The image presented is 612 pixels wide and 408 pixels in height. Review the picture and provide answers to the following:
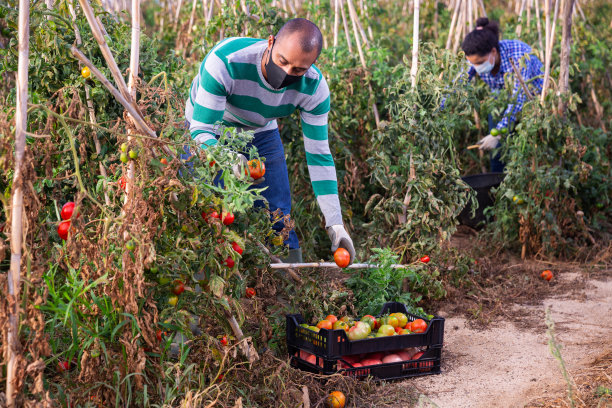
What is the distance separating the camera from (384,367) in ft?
8.08

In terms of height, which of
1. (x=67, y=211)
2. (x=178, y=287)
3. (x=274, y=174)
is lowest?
(x=178, y=287)

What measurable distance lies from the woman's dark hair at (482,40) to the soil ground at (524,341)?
1451 millimetres

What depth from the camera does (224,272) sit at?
200cm

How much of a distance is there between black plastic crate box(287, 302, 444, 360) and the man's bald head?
1.03m

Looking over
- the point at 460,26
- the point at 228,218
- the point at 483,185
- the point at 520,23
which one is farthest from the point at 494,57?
the point at 228,218

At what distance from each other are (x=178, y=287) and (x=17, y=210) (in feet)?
1.70

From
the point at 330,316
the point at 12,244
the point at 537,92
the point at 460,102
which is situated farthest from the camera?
the point at 537,92

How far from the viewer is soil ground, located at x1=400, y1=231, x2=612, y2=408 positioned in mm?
2367

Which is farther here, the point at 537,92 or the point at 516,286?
the point at 537,92

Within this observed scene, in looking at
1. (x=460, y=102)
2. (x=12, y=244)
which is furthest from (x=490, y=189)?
(x=12, y=244)

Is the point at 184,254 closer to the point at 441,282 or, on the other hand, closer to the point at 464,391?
the point at 464,391

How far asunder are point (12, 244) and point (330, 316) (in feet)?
4.40

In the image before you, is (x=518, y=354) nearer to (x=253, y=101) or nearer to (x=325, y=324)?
(x=325, y=324)

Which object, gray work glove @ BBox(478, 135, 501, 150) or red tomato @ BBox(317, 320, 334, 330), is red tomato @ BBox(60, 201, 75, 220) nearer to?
red tomato @ BBox(317, 320, 334, 330)
